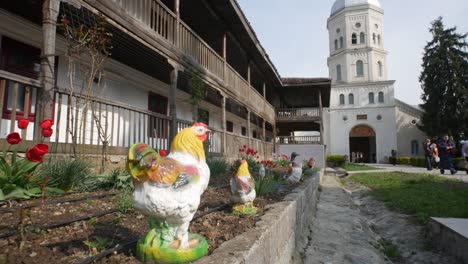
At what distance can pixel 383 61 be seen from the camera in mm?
40219

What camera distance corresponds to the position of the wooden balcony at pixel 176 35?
6.12 m

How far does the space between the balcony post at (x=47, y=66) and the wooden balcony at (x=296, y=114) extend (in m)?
17.4

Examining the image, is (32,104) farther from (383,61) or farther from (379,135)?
(383,61)

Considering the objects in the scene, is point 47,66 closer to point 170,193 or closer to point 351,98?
point 170,193

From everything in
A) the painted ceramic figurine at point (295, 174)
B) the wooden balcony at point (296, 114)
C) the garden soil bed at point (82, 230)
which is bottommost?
the garden soil bed at point (82, 230)

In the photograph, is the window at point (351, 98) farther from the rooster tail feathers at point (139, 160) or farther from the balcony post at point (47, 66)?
the rooster tail feathers at point (139, 160)

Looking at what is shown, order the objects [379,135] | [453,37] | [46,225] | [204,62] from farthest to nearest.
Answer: [379,135] < [453,37] < [204,62] < [46,225]

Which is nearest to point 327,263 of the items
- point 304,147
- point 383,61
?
point 304,147

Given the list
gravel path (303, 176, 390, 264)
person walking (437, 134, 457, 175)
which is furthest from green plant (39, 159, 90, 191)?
person walking (437, 134, 457, 175)

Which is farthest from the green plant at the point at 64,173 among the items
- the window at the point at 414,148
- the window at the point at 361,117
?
the window at the point at 414,148

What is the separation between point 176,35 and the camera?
7.76 meters

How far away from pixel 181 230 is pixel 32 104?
6166mm

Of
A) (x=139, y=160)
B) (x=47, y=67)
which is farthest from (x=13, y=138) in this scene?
(x=47, y=67)

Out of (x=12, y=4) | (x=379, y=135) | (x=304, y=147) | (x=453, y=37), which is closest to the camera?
(x=12, y=4)
